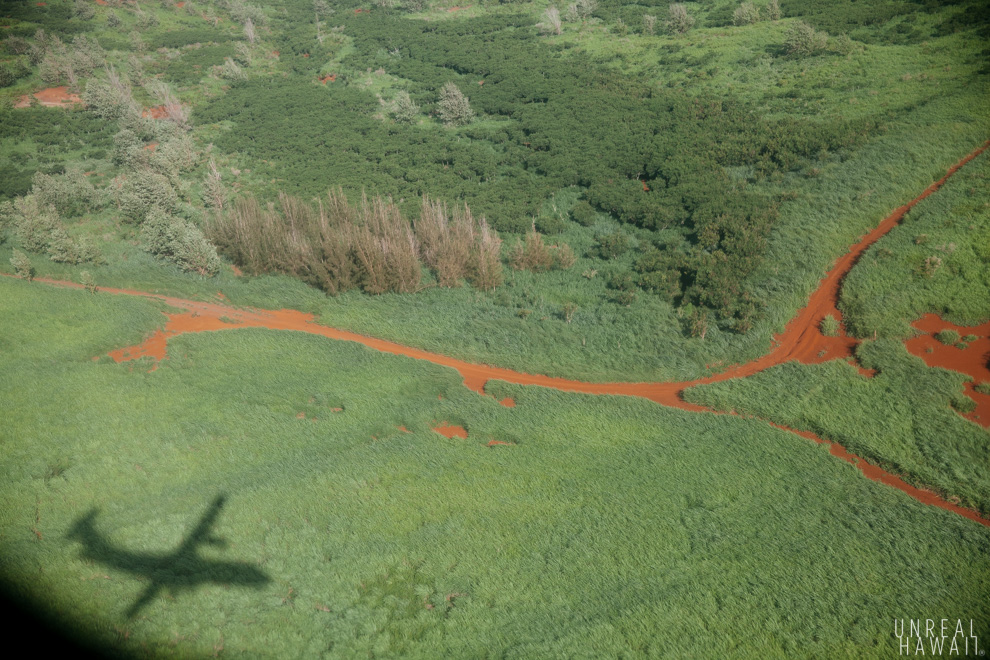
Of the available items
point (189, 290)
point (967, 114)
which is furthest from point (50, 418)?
point (967, 114)

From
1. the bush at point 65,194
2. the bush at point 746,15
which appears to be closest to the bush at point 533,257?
the bush at point 65,194

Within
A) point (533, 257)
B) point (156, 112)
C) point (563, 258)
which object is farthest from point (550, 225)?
point (156, 112)

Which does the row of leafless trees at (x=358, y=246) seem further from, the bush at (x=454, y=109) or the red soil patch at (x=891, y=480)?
the bush at (x=454, y=109)

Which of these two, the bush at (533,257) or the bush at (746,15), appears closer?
the bush at (533,257)

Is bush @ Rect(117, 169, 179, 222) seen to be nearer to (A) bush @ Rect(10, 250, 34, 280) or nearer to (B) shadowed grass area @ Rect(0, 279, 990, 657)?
(A) bush @ Rect(10, 250, 34, 280)

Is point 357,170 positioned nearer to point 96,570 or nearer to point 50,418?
point 50,418
